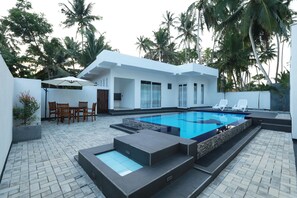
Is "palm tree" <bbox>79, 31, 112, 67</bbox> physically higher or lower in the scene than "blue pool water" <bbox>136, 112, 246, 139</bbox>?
higher

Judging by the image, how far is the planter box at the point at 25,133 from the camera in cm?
435

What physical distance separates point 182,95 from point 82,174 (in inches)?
486

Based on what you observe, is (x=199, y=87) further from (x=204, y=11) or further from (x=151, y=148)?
(x=151, y=148)

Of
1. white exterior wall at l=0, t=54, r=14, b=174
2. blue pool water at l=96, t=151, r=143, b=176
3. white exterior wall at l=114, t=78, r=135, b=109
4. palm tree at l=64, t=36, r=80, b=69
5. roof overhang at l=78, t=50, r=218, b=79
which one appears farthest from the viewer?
palm tree at l=64, t=36, r=80, b=69

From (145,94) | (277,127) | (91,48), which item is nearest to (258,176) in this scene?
(277,127)

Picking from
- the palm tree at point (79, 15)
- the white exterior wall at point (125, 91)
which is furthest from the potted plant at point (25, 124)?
the palm tree at point (79, 15)

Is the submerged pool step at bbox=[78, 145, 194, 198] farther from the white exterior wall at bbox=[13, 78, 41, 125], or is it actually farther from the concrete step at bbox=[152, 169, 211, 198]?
the white exterior wall at bbox=[13, 78, 41, 125]

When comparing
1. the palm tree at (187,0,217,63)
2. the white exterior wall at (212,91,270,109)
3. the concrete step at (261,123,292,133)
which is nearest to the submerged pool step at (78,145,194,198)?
the concrete step at (261,123,292,133)

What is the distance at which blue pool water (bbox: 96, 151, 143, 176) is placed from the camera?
2.46 meters

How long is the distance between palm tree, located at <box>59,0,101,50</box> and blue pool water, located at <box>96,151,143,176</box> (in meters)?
18.5

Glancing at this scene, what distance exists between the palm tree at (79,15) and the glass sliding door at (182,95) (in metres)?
13.2

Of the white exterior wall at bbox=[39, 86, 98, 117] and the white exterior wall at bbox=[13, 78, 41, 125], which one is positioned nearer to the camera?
the white exterior wall at bbox=[13, 78, 41, 125]

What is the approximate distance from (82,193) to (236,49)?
1613 centimetres

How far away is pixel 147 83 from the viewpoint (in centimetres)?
1236
